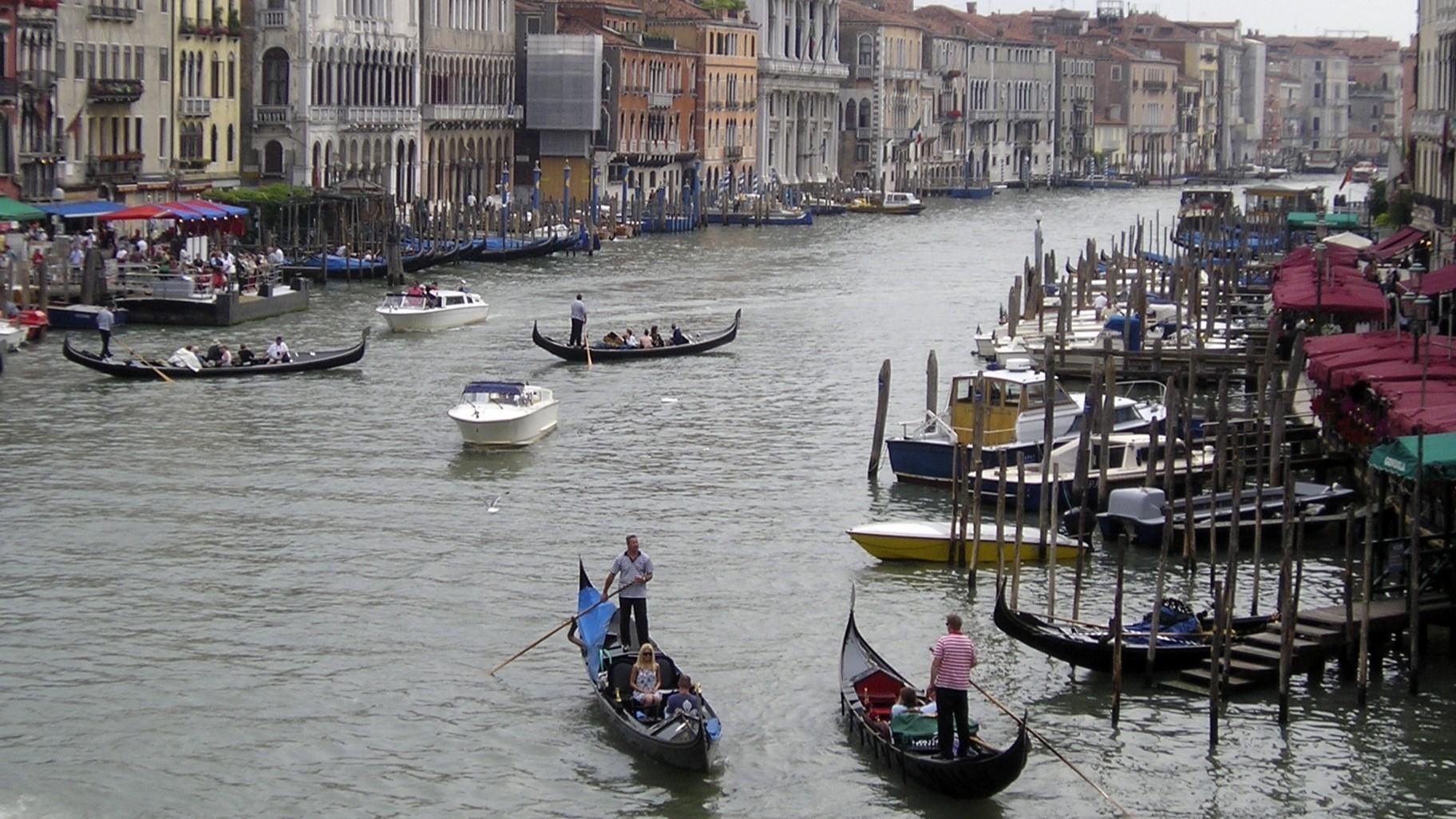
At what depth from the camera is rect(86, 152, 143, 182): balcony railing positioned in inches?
1315

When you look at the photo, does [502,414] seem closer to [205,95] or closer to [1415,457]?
[1415,457]

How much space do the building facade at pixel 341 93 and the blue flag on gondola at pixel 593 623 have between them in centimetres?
2869

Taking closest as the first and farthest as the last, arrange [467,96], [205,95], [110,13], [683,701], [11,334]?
1. [683,701]
2. [11,334]
3. [110,13]
4. [205,95]
5. [467,96]

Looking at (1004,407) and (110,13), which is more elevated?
(110,13)

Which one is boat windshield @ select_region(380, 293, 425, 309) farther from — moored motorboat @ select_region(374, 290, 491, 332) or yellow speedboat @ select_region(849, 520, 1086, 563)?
yellow speedboat @ select_region(849, 520, 1086, 563)

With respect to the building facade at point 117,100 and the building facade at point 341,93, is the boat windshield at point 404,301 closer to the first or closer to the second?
the building facade at point 117,100

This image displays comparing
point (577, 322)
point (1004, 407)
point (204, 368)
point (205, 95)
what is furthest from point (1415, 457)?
A: point (205, 95)

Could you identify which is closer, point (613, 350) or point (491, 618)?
point (491, 618)

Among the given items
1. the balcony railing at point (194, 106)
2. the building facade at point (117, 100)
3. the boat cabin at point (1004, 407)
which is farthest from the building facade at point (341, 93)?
the boat cabin at point (1004, 407)

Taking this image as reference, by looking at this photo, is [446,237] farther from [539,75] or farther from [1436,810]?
[1436,810]

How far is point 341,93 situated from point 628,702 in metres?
32.2

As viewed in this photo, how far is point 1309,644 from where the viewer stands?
12141mm

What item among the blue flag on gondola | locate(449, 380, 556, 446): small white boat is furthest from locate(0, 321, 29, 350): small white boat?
the blue flag on gondola

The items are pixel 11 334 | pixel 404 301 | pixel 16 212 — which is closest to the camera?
pixel 11 334
